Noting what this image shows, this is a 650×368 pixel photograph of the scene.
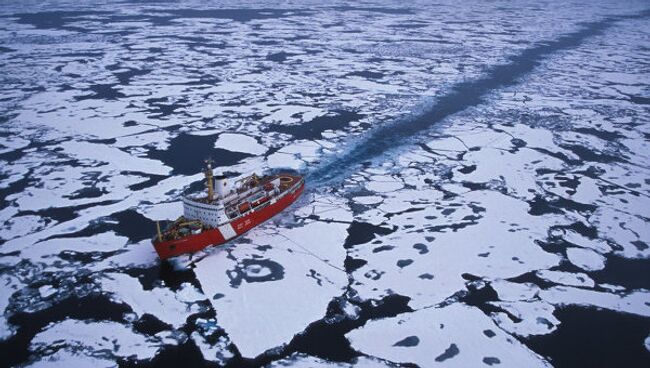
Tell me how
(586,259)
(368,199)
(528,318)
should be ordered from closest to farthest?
(528,318) < (586,259) < (368,199)

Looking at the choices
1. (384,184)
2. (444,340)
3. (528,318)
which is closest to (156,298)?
(444,340)

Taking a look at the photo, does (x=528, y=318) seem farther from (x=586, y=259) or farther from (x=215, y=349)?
(x=215, y=349)

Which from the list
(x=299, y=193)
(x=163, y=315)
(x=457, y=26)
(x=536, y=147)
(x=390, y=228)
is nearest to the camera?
(x=163, y=315)

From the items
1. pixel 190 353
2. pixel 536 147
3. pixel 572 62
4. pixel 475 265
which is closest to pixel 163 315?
pixel 190 353

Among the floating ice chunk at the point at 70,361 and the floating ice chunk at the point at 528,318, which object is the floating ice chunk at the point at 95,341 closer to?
the floating ice chunk at the point at 70,361

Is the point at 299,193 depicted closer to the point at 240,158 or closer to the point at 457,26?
the point at 240,158

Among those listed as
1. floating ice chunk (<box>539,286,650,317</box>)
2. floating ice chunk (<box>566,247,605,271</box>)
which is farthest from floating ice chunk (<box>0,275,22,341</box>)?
floating ice chunk (<box>566,247,605,271</box>)

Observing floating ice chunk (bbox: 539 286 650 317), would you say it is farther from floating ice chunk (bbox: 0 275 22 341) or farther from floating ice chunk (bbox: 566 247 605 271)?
floating ice chunk (bbox: 0 275 22 341)
